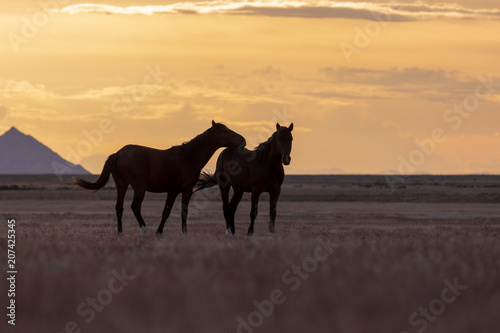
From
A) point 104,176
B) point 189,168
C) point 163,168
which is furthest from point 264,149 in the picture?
point 104,176

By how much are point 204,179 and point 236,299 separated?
44.2 feet

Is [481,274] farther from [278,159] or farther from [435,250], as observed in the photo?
[278,159]

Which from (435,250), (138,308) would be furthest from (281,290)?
(435,250)

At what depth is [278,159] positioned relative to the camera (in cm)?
1862

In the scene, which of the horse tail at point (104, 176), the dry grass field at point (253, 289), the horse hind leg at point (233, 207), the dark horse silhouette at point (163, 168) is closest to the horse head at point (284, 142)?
the dark horse silhouette at point (163, 168)

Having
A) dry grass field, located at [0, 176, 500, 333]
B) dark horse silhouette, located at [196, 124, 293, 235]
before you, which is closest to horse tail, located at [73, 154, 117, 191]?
dark horse silhouette, located at [196, 124, 293, 235]

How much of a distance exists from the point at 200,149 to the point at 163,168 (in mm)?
1033

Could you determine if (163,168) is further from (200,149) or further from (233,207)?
(233,207)

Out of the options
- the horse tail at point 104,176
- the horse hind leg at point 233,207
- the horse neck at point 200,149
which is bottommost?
the horse hind leg at point 233,207

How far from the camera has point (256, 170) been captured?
62.3 feet

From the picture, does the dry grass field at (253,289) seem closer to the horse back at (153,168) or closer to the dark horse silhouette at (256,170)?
the horse back at (153,168)

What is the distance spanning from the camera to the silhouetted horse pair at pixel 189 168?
18.0 metres

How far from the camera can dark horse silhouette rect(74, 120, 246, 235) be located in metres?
18.0

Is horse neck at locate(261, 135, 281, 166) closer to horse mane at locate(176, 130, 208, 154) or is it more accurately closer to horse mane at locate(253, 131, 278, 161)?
horse mane at locate(253, 131, 278, 161)
